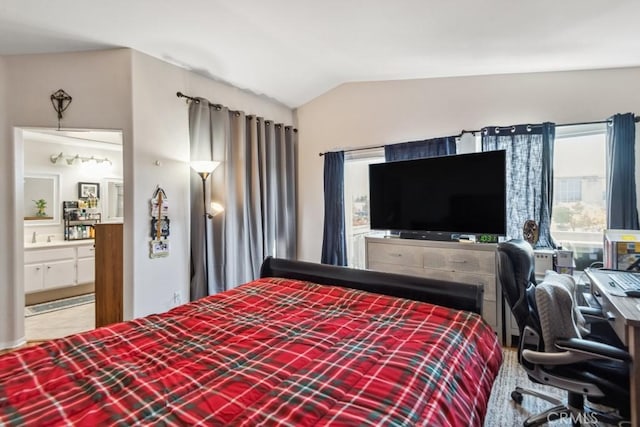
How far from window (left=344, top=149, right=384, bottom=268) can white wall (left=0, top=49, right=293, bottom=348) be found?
2.28m

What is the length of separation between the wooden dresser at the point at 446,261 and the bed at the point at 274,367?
1262 millimetres

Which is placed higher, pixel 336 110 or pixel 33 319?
pixel 336 110

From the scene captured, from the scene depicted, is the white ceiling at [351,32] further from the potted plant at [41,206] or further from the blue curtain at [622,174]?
the potted plant at [41,206]

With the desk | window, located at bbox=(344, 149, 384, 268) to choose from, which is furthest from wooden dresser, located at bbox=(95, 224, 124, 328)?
the desk

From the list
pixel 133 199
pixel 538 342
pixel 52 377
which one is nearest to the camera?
pixel 52 377

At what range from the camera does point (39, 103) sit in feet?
9.73

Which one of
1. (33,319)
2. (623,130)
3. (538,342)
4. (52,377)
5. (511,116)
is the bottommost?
(33,319)

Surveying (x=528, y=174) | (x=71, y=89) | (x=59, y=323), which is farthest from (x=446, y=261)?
(x=59, y=323)

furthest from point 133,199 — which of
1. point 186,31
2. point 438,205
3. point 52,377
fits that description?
point 438,205

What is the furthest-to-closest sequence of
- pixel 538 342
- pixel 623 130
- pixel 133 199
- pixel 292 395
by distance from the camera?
1. pixel 133 199
2. pixel 623 130
3. pixel 538 342
4. pixel 292 395

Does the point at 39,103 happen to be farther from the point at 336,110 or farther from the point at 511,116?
the point at 511,116

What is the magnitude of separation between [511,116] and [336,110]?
2088 millimetres

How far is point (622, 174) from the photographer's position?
2721 millimetres

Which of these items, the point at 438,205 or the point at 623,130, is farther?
the point at 438,205
